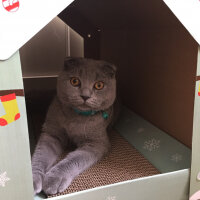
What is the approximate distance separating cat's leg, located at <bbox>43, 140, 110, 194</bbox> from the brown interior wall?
0.29 m

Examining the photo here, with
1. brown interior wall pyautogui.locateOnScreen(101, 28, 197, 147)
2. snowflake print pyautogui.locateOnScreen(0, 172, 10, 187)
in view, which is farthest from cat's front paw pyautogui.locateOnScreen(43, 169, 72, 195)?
brown interior wall pyautogui.locateOnScreen(101, 28, 197, 147)

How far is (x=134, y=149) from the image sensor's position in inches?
41.1

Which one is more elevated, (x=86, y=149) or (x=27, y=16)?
(x=27, y=16)

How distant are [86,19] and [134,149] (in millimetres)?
814

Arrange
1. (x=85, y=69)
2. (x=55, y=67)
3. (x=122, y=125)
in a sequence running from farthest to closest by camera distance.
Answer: (x=55, y=67) → (x=122, y=125) → (x=85, y=69)

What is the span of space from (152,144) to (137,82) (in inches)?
14.4

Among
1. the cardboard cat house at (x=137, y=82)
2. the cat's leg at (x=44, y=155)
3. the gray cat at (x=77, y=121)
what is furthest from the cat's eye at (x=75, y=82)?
the cardboard cat house at (x=137, y=82)

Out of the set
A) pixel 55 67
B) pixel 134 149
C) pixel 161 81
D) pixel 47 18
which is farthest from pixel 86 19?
pixel 47 18

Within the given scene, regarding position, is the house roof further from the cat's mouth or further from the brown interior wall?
the cat's mouth

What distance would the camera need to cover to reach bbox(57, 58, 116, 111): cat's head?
0.87 metres

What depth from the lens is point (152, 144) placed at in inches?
39.9

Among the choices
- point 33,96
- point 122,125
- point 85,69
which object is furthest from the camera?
point 33,96

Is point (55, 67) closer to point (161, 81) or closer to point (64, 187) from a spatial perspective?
point (161, 81)

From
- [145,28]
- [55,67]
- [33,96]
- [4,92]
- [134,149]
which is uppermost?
[145,28]
